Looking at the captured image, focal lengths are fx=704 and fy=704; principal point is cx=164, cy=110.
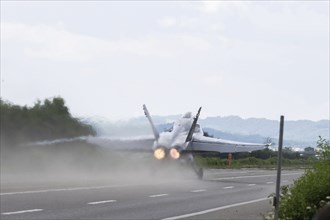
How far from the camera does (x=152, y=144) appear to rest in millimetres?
34500

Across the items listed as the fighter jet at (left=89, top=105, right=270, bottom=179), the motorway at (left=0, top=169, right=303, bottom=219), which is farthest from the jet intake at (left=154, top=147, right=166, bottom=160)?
the motorway at (left=0, top=169, right=303, bottom=219)

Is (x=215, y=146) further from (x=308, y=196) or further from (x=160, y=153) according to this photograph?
(x=308, y=196)

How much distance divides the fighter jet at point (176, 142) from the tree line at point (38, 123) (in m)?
1.50

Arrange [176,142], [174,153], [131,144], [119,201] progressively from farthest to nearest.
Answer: [131,144], [176,142], [174,153], [119,201]

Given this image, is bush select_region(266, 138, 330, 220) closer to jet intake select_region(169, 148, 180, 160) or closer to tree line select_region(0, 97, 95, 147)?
tree line select_region(0, 97, 95, 147)

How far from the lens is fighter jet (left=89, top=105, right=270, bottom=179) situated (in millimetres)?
33031

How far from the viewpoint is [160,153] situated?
32.9m

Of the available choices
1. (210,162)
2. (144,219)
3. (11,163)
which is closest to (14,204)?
(144,219)

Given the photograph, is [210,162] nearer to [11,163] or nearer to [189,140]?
[189,140]

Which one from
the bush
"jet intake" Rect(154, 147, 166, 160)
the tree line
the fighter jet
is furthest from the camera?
the fighter jet

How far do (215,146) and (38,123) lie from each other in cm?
1155

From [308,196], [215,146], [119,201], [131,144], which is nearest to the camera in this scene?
[308,196]

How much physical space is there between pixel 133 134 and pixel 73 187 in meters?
10.5

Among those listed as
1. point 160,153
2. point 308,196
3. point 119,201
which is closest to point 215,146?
point 160,153
